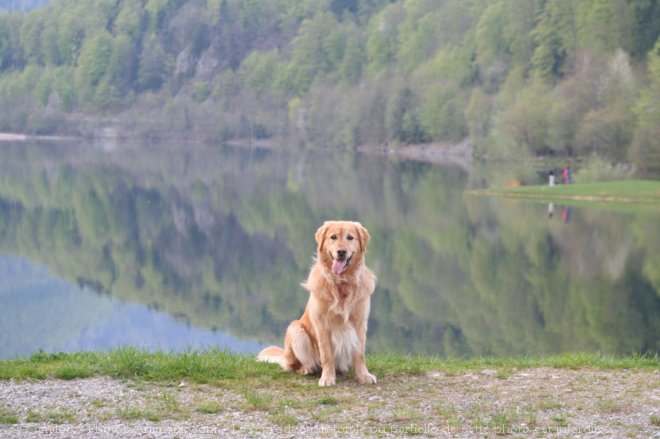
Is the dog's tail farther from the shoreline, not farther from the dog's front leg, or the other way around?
the shoreline

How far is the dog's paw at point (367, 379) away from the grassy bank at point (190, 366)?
37 centimetres

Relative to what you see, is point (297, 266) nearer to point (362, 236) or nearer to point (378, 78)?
point (362, 236)

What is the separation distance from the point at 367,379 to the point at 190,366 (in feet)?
5.62

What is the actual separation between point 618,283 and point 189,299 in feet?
49.1

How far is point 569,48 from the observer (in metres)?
102

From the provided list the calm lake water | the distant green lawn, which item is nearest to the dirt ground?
the calm lake water

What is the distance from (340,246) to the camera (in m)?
8.50

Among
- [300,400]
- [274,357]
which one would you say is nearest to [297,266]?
[274,357]

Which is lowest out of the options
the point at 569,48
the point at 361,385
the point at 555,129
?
the point at 361,385

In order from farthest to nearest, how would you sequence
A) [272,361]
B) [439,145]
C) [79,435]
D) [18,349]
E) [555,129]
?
[439,145] < [555,129] < [18,349] < [272,361] < [79,435]

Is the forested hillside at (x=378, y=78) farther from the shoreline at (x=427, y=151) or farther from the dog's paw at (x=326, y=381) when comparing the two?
the dog's paw at (x=326, y=381)

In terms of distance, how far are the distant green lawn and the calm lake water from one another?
282 cm

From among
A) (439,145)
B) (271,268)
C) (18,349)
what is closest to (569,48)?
(439,145)

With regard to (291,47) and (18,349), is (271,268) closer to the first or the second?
(18,349)
